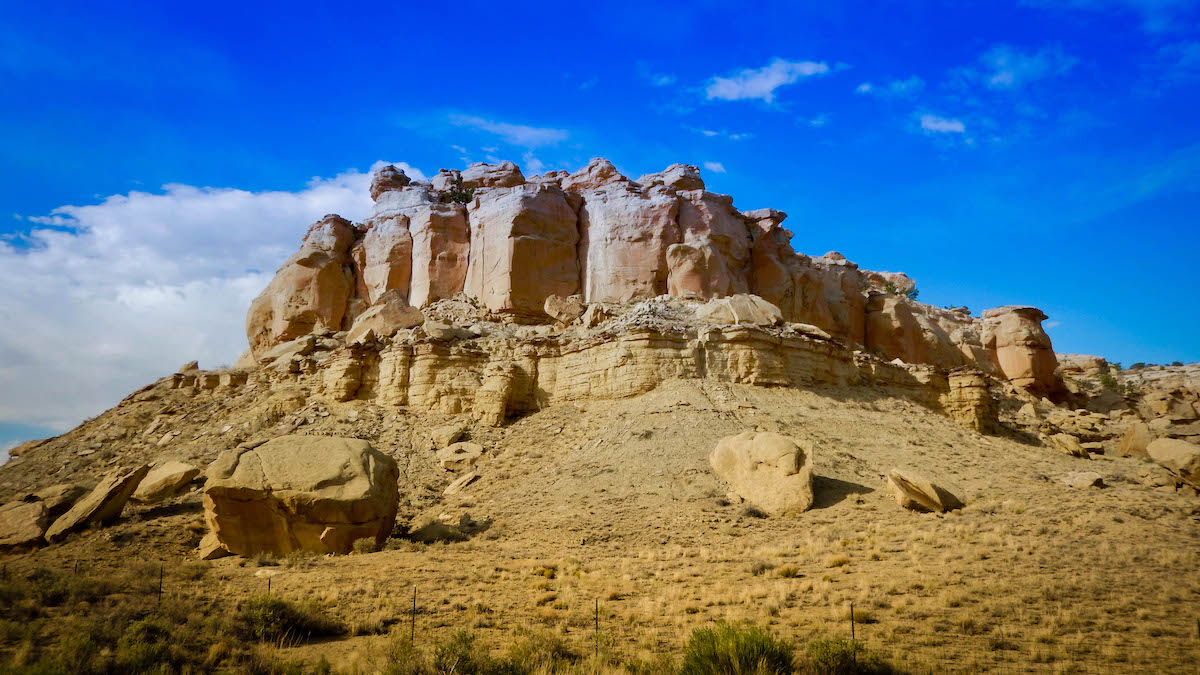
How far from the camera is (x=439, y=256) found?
148 ft

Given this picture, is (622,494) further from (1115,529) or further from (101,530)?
(101,530)

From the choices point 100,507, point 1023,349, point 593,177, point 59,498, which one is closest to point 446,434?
point 100,507

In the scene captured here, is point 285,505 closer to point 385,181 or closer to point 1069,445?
point 1069,445

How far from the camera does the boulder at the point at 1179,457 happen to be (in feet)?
73.4

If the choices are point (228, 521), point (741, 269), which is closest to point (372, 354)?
point (228, 521)

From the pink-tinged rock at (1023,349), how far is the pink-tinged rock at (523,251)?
29.0 m

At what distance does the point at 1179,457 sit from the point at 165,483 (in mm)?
31959

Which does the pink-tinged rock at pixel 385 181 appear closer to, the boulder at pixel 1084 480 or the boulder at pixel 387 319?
the boulder at pixel 387 319

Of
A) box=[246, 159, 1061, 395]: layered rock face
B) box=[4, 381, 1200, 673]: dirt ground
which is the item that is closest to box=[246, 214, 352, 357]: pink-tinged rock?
box=[246, 159, 1061, 395]: layered rock face

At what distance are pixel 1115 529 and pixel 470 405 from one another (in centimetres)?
2260

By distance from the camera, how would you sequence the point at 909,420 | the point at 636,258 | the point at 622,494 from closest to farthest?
the point at 622,494
the point at 909,420
the point at 636,258

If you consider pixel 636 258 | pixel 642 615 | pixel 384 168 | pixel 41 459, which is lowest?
pixel 642 615

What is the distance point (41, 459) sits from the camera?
33.3 m

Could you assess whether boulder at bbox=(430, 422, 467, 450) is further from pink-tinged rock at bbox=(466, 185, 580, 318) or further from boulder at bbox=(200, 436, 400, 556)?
pink-tinged rock at bbox=(466, 185, 580, 318)
